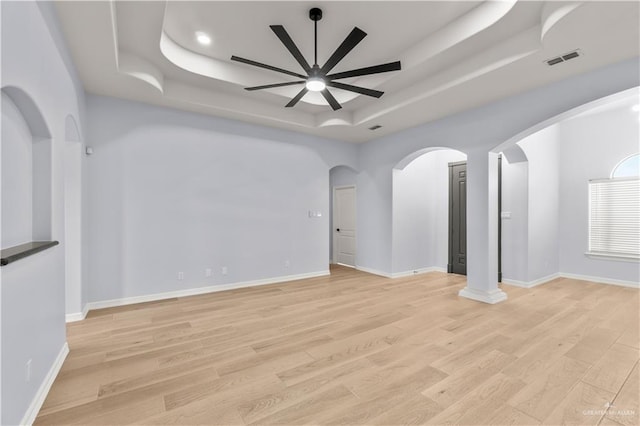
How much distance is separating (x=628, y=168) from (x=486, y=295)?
13.4ft

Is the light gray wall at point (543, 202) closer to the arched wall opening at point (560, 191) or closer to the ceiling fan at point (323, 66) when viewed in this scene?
the arched wall opening at point (560, 191)

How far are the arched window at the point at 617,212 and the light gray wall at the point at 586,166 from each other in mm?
115

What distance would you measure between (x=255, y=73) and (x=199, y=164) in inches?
70.7

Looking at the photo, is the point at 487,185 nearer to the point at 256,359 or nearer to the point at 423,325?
the point at 423,325

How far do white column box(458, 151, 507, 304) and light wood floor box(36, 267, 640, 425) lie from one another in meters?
0.33

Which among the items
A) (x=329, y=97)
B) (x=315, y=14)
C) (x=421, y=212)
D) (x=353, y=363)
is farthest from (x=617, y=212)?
(x=315, y=14)

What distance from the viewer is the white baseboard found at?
1814mm

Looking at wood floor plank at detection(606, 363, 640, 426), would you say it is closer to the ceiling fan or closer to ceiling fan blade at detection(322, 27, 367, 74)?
the ceiling fan

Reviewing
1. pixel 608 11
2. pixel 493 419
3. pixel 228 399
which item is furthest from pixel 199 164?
pixel 608 11

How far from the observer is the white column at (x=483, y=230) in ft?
14.5

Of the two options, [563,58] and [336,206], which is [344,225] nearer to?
[336,206]

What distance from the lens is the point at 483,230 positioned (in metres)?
4.50

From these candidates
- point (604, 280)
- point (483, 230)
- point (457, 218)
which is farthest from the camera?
point (457, 218)

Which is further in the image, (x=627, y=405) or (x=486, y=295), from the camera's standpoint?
(x=486, y=295)
